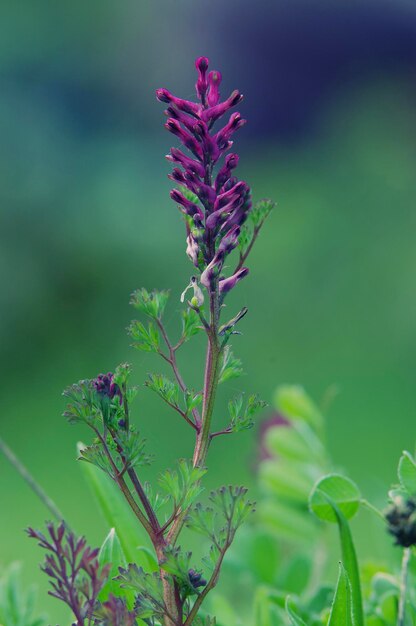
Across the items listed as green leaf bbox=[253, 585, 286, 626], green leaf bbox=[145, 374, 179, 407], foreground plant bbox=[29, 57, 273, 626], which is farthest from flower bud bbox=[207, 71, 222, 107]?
green leaf bbox=[253, 585, 286, 626]

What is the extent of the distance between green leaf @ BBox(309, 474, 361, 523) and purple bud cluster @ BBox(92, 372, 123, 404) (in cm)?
12

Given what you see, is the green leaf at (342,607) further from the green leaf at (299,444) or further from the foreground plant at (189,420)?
the green leaf at (299,444)

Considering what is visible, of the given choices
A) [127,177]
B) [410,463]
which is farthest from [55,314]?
[410,463]

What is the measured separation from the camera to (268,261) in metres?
2.21

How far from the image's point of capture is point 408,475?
36 centimetres

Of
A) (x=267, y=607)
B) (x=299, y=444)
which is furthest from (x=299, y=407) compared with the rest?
(x=267, y=607)

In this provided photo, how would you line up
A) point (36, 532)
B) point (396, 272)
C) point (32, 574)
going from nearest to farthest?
point (36, 532) → point (32, 574) → point (396, 272)

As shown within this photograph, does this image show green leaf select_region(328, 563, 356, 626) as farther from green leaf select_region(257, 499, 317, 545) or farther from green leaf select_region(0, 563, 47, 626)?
green leaf select_region(257, 499, 317, 545)

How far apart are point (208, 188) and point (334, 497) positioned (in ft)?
0.58

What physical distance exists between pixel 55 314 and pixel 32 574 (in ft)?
2.80

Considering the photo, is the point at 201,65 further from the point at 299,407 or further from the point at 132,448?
the point at 299,407

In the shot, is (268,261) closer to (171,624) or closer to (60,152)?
(60,152)

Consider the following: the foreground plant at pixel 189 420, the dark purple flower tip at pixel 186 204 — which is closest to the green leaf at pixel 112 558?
the foreground plant at pixel 189 420

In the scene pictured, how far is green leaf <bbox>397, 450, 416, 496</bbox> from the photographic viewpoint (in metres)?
0.36
